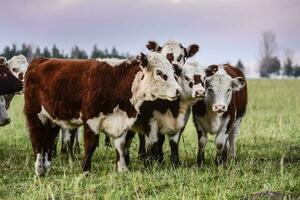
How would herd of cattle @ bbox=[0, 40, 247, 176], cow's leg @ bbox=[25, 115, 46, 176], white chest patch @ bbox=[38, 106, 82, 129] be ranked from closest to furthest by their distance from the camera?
herd of cattle @ bbox=[0, 40, 247, 176], white chest patch @ bbox=[38, 106, 82, 129], cow's leg @ bbox=[25, 115, 46, 176]

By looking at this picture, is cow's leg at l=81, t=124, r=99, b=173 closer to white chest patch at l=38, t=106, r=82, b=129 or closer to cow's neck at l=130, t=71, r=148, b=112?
white chest patch at l=38, t=106, r=82, b=129

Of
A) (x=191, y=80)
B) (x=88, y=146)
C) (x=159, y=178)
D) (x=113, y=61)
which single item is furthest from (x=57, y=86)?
(x=159, y=178)

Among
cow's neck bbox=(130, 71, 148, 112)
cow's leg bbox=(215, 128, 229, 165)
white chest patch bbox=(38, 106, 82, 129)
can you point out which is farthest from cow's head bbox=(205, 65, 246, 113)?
white chest patch bbox=(38, 106, 82, 129)

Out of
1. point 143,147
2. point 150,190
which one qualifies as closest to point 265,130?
point 143,147

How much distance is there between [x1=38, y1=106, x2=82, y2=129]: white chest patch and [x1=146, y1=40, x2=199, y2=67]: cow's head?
7.64 ft

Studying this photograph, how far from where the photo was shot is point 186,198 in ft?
24.3

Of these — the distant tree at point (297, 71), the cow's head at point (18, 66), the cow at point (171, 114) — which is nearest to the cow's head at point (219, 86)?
the cow at point (171, 114)

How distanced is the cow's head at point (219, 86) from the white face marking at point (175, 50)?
32.1 inches

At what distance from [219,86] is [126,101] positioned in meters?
1.84

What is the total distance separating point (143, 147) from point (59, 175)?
2.30 metres

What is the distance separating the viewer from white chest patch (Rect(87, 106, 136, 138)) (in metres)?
10.0

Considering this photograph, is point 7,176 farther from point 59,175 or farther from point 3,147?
point 3,147

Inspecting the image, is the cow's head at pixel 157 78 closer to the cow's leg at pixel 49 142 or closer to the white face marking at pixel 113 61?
the white face marking at pixel 113 61

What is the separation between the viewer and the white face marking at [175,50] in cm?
A: 1190
